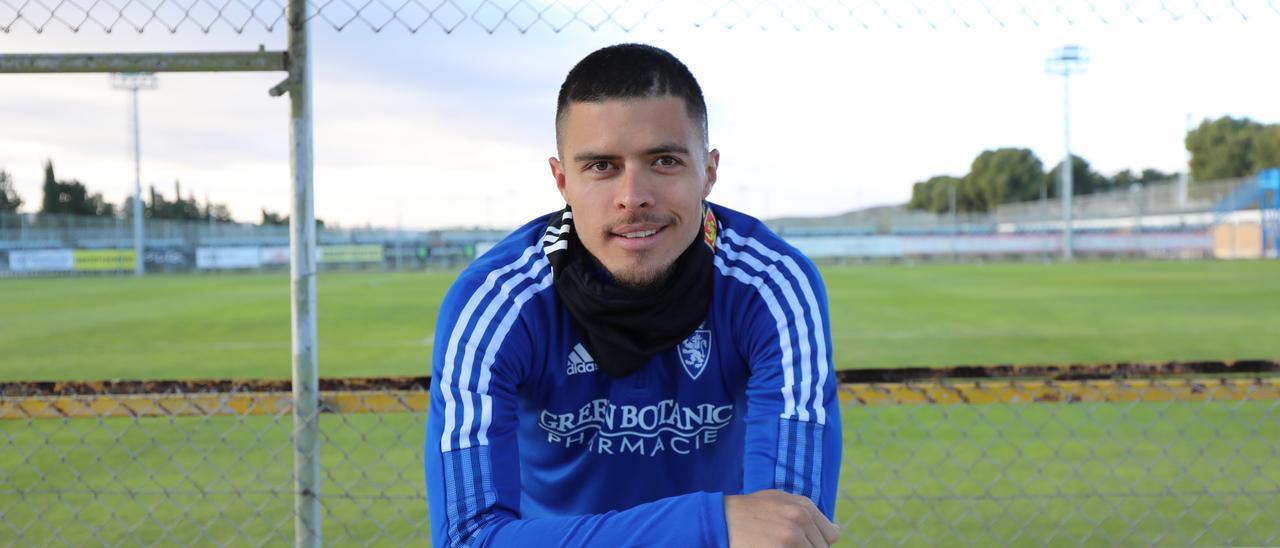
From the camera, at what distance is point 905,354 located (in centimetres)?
1105

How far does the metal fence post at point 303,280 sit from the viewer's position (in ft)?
8.77

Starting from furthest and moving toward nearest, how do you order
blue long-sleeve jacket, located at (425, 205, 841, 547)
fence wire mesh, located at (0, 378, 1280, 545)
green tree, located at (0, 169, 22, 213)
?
green tree, located at (0, 169, 22, 213)
fence wire mesh, located at (0, 378, 1280, 545)
blue long-sleeve jacket, located at (425, 205, 841, 547)

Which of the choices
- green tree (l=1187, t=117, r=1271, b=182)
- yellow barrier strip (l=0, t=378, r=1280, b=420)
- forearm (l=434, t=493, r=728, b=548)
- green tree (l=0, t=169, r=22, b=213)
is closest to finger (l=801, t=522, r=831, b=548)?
forearm (l=434, t=493, r=728, b=548)

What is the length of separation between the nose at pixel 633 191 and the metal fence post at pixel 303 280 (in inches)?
47.8

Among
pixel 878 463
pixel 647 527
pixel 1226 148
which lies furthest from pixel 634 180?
pixel 1226 148

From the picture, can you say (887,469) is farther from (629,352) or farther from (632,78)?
(632,78)

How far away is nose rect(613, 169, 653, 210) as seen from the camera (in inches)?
70.7

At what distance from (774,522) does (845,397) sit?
1.40 meters

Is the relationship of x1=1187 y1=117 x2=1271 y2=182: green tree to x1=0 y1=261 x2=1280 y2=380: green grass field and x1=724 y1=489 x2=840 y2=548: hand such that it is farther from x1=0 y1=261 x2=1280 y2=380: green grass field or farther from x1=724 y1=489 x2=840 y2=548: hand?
x1=724 y1=489 x2=840 y2=548: hand

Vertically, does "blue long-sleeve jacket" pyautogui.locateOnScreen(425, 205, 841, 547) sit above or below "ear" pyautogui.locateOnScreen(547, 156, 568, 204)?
below

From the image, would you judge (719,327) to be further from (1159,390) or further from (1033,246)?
(1033,246)

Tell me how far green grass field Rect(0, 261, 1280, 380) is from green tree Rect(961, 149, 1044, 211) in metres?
79.3

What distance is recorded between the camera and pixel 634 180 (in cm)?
180

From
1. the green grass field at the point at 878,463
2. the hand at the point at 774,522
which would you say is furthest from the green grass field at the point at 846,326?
the hand at the point at 774,522
